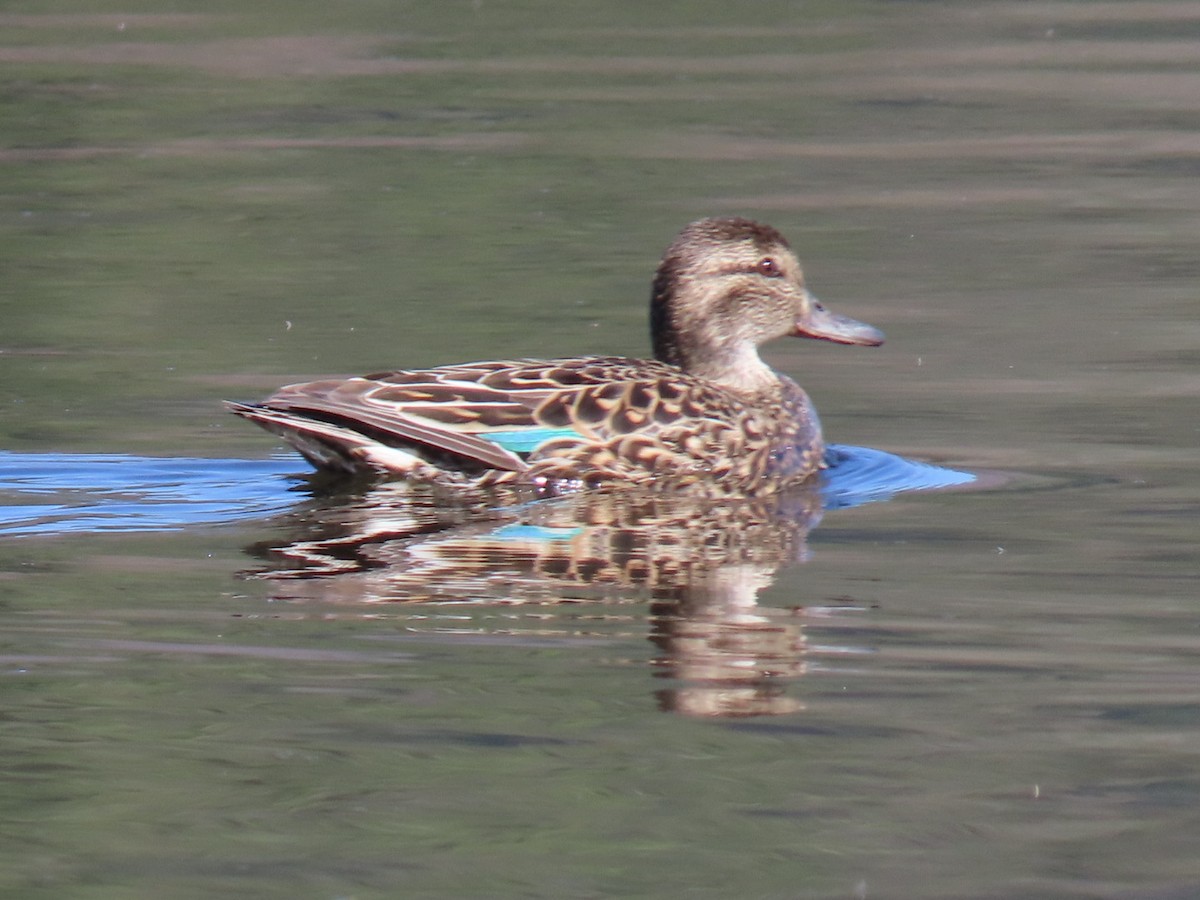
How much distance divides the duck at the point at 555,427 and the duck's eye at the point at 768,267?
0.48 meters

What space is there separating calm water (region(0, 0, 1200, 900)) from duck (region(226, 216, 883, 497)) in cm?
23

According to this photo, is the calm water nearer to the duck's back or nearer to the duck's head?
the duck's back

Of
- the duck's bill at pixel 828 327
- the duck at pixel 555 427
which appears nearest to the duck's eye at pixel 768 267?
the duck's bill at pixel 828 327

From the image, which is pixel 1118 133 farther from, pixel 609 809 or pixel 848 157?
pixel 609 809

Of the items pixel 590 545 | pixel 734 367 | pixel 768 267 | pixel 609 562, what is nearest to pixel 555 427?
pixel 590 545

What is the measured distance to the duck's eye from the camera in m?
9.46

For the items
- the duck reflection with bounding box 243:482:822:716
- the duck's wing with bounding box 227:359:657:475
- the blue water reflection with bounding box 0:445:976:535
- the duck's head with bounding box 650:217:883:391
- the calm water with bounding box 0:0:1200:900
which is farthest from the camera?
the duck's head with bounding box 650:217:883:391

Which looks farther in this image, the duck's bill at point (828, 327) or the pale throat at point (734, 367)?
the duck's bill at point (828, 327)

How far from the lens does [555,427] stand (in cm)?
822

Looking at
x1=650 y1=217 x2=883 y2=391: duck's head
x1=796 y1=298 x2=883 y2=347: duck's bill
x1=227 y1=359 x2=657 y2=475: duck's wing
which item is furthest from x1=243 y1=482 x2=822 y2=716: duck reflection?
x1=796 y1=298 x2=883 y2=347: duck's bill

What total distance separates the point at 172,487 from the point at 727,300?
2.42 metres

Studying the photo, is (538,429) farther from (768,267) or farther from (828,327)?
(828,327)

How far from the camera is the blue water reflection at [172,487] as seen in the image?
7.63m

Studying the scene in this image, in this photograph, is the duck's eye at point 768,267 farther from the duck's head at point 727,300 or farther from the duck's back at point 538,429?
the duck's back at point 538,429
